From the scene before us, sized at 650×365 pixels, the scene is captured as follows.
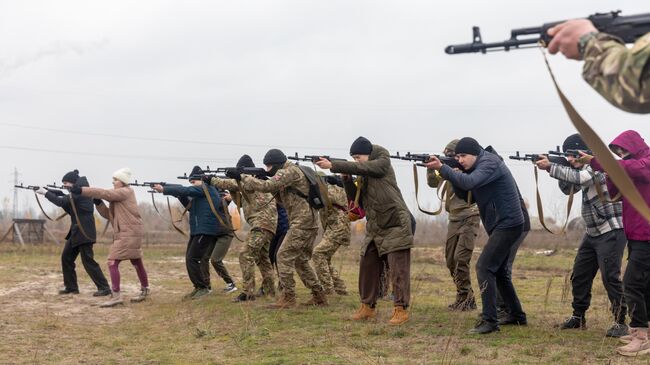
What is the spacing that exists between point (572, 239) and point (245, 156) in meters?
31.9

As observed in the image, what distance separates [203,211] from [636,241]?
8072 millimetres

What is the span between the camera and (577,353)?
7.08 metres

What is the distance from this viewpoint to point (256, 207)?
489 inches

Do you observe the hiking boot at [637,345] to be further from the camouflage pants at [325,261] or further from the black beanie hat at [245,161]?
the black beanie hat at [245,161]

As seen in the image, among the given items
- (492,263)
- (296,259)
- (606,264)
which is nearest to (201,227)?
(296,259)

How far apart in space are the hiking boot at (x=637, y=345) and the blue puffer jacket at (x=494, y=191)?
5.54 ft

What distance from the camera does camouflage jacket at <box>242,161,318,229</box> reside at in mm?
10688

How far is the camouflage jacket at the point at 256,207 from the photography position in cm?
1230

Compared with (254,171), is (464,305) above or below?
below

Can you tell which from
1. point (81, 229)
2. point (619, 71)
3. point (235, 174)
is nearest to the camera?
point (619, 71)

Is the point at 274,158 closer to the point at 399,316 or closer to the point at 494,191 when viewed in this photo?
the point at 399,316

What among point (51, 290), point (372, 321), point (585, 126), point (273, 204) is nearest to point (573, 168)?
point (372, 321)

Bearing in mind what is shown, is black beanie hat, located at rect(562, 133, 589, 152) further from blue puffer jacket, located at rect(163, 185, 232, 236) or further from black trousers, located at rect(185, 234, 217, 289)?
black trousers, located at rect(185, 234, 217, 289)

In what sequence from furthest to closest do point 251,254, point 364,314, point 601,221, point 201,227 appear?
point 201,227, point 251,254, point 364,314, point 601,221
